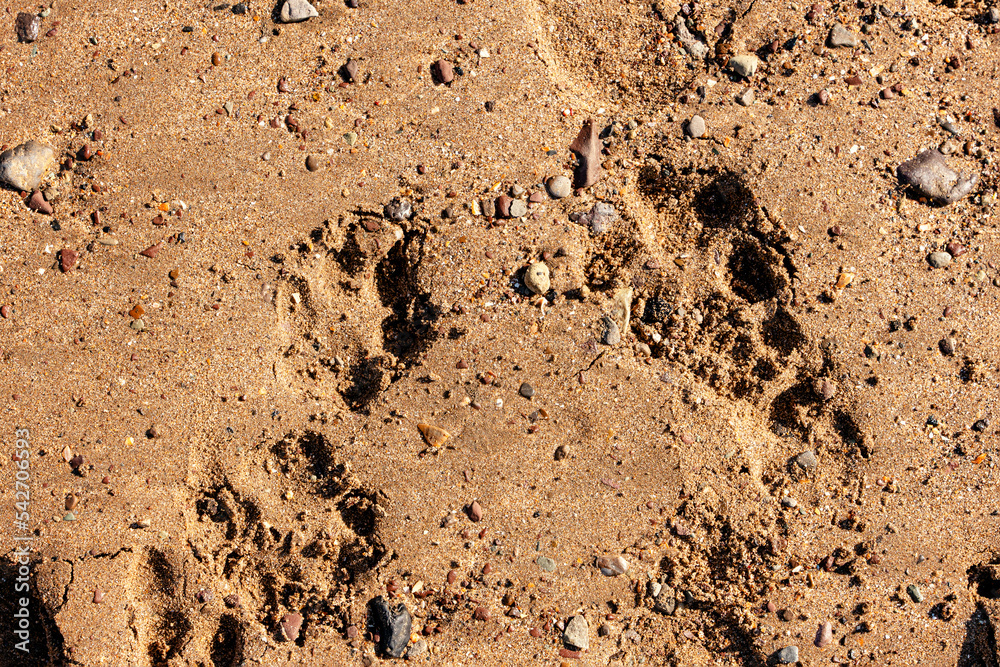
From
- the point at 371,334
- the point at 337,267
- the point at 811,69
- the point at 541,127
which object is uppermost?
the point at 811,69

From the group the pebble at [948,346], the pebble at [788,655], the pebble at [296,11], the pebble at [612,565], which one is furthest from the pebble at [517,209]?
the pebble at [788,655]

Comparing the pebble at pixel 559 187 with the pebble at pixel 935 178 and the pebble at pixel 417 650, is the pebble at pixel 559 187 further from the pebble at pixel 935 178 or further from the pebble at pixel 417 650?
the pebble at pixel 417 650

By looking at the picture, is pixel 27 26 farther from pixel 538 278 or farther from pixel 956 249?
pixel 956 249

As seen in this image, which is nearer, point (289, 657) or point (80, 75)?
point (289, 657)

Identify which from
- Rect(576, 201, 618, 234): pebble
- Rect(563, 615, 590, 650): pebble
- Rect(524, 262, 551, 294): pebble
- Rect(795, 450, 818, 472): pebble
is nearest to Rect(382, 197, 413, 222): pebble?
Rect(524, 262, 551, 294): pebble

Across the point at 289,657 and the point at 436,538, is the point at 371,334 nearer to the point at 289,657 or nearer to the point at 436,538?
the point at 436,538

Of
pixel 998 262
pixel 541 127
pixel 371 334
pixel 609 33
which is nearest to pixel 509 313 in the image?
pixel 371 334

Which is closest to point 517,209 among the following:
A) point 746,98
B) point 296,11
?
point 746,98
